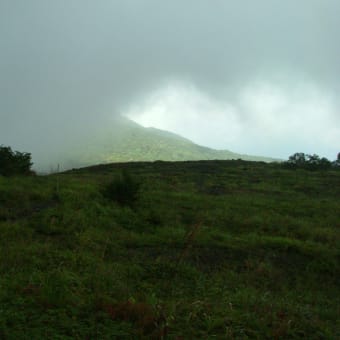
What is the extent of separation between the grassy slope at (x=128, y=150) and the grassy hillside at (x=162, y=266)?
96138 mm

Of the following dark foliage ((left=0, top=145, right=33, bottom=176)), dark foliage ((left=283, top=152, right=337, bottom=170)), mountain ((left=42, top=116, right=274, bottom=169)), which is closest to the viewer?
dark foliage ((left=0, top=145, right=33, bottom=176))

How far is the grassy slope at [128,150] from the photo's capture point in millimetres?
117875

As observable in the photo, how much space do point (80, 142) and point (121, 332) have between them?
149 m

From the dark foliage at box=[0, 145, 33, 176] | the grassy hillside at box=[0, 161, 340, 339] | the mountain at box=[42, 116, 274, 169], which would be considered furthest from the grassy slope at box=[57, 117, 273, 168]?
the grassy hillside at box=[0, 161, 340, 339]

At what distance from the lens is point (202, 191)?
762 inches

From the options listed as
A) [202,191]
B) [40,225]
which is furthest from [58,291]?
[202,191]

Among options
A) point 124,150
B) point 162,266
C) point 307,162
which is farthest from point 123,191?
point 124,150

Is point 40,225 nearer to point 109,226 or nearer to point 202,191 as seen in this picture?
point 109,226

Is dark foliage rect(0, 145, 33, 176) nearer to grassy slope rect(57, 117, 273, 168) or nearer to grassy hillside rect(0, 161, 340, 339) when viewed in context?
grassy hillside rect(0, 161, 340, 339)

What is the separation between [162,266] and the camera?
24.3ft

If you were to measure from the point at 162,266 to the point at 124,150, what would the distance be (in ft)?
403

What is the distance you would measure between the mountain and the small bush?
94.8 metres

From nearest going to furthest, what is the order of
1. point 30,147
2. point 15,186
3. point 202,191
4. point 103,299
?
1. point 103,299
2. point 15,186
3. point 202,191
4. point 30,147

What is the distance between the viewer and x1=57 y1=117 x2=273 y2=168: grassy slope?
117875 mm
